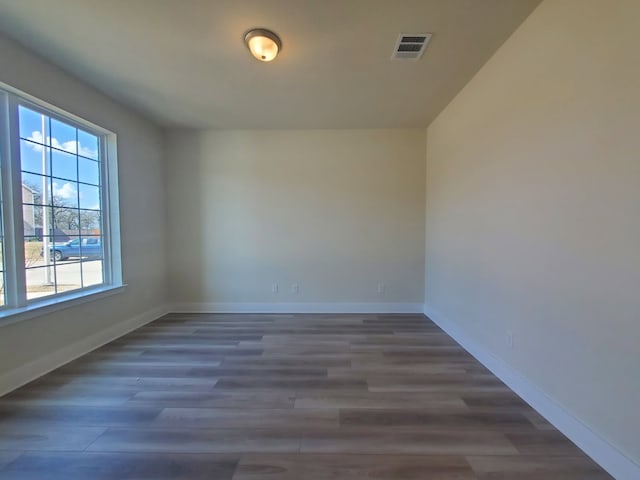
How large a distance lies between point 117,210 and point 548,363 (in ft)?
13.6

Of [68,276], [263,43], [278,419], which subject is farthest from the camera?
[68,276]

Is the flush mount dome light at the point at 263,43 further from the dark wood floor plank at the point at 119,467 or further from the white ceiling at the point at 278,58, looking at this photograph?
the dark wood floor plank at the point at 119,467

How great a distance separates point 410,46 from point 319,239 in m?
2.46

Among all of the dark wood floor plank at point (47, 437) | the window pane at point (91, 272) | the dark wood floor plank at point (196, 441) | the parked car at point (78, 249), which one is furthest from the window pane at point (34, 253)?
the dark wood floor plank at point (196, 441)

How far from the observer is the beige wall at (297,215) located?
12.6 ft

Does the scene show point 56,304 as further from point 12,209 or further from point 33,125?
point 33,125

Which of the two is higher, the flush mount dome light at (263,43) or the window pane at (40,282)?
the flush mount dome light at (263,43)

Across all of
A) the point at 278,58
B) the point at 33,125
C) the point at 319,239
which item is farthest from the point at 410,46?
the point at 33,125

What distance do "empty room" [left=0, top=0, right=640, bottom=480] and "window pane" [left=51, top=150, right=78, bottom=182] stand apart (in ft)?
0.14

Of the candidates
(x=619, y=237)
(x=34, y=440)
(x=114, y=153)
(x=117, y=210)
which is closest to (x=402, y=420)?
(x=619, y=237)

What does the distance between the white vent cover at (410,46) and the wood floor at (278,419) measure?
259cm

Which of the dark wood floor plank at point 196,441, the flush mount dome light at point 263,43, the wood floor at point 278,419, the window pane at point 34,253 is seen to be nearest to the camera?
the wood floor at point 278,419

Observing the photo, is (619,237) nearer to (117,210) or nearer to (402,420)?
(402,420)

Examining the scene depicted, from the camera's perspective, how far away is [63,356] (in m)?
2.41
